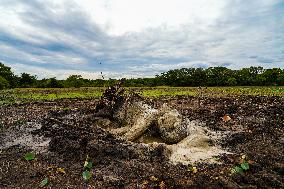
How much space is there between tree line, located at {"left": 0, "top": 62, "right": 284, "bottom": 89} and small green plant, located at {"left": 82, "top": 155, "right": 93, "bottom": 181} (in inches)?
1515

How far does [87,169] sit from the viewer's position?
7895mm

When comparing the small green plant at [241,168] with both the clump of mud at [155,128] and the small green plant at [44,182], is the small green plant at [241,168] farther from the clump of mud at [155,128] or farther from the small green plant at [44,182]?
the small green plant at [44,182]

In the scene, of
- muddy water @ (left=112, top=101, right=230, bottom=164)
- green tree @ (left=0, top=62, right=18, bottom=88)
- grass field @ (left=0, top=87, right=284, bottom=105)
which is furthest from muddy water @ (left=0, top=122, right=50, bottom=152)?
green tree @ (left=0, top=62, right=18, bottom=88)

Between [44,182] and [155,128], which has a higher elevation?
[155,128]

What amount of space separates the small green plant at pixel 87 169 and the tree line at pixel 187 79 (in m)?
38.5

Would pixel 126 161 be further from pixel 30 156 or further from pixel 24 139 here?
pixel 24 139

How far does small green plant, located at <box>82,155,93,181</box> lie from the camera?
24.2ft

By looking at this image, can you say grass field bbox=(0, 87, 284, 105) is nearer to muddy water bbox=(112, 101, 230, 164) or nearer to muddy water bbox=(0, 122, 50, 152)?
muddy water bbox=(0, 122, 50, 152)

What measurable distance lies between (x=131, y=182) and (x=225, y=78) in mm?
47472

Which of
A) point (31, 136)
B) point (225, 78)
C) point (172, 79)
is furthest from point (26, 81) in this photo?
point (31, 136)

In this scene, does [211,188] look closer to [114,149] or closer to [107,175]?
[107,175]

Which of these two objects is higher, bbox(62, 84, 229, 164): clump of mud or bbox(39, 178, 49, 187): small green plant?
bbox(62, 84, 229, 164): clump of mud

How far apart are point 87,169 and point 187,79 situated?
4932 cm

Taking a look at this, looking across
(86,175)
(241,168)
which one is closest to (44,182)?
(86,175)
